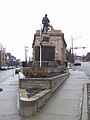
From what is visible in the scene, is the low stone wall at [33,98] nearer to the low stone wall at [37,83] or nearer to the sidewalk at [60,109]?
the low stone wall at [37,83]

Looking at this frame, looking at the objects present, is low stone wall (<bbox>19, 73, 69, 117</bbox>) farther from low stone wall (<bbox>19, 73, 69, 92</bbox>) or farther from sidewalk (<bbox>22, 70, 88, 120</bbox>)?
sidewalk (<bbox>22, 70, 88, 120</bbox>)

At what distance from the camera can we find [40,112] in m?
12.5

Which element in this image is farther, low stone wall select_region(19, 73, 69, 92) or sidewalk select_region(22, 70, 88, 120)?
low stone wall select_region(19, 73, 69, 92)

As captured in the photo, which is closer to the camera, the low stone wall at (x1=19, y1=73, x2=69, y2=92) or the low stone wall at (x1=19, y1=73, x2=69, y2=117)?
the low stone wall at (x1=19, y1=73, x2=69, y2=117)

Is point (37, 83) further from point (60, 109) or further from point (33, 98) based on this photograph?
point (33, 98)

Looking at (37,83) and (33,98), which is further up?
(37,83)

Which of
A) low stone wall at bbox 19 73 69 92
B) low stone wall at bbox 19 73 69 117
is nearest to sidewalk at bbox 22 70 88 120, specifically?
low stone wall at bbox 19 73 69 117

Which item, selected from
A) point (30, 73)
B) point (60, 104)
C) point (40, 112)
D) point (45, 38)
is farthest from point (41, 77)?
point (45, 38)

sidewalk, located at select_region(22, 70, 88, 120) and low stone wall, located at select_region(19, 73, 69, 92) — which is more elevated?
low stone wall, located at select_region(19, 73, 69, 92)

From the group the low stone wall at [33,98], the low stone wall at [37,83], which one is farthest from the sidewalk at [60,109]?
the low stone wall at [37,83]

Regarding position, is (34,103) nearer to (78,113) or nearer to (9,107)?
(78,113)

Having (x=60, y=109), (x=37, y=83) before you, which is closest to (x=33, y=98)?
(x=60, y=109)

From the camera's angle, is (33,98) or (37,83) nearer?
(33,98)

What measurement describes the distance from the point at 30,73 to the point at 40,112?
8065 mm
